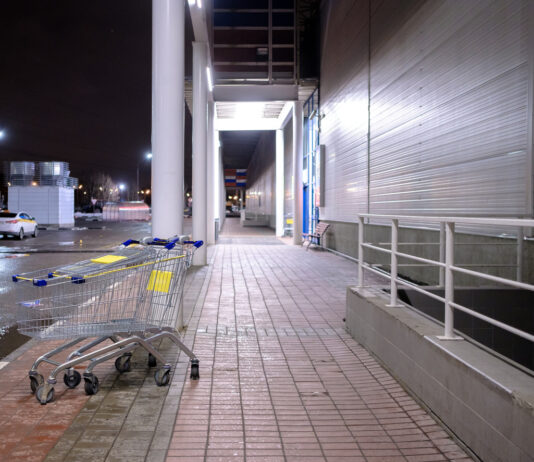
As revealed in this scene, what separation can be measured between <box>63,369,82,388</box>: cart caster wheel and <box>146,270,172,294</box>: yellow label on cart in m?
0.91

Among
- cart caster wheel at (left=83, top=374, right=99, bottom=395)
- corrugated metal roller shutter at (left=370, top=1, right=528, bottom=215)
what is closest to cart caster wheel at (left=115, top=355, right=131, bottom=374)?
cart caster wheel at (left=83, top=374, right=99, bottom=395)

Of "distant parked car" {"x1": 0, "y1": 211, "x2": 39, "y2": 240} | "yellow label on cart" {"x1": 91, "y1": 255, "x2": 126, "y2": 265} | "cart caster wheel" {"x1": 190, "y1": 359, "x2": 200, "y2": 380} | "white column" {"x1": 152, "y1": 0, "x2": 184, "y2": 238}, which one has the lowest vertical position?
"cart caster wheel" {"x1": 190, "y1": 359, "x2": 200, "y2": 380}

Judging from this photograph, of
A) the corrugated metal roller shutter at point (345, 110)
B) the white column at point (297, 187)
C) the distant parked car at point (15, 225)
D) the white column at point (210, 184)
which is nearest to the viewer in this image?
the corrugated metal roller shutter at point (345, 110)

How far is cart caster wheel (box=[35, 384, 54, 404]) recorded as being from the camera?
13.1 ft

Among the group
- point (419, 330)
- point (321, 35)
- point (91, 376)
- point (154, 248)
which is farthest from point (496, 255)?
point (321, 35)

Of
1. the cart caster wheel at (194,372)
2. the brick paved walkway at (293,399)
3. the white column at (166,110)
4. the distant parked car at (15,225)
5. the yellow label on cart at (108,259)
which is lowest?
the brick paved walkway at (293,399)

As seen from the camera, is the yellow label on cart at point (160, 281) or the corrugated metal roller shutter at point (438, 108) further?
the corrugated metal roller shutter at point (438, 108)

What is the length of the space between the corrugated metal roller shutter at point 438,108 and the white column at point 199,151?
410 centimetres

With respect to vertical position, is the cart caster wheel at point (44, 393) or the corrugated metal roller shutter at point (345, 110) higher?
the corrugated metal roller shutter at point (345, 110)

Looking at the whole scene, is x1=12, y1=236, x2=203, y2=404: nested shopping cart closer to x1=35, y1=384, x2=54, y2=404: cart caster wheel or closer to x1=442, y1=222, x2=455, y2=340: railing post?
x1=35, y1=384, x2=54, y2=404: cart caster wheel

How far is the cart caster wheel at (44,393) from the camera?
4.00 meters

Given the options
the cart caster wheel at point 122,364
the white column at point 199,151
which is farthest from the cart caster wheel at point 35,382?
the white column at point 199,151

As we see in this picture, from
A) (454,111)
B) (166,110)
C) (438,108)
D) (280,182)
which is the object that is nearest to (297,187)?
(280,182)

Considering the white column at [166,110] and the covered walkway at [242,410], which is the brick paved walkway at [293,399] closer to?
the covered walkway at [242,410]
